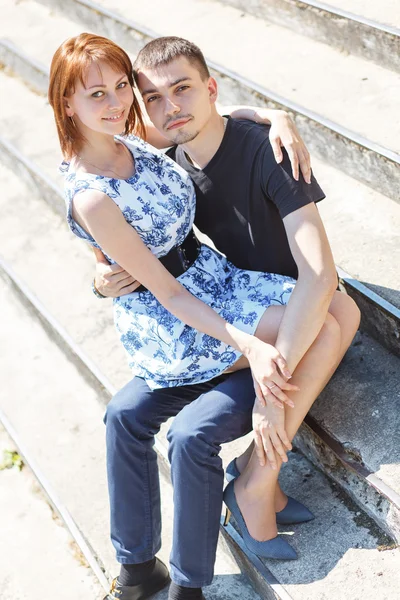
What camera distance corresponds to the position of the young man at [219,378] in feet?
7.61

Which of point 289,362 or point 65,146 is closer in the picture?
point 289,362

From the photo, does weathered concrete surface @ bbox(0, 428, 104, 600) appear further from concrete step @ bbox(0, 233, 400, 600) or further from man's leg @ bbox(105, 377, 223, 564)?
man's leg @ bbox(105, 377, 223, 564)

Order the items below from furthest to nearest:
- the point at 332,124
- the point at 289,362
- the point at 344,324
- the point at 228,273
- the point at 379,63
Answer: the point at 379,63, the point at 332,124, the point at 228,273, the point at 344,324, the point at 289,362

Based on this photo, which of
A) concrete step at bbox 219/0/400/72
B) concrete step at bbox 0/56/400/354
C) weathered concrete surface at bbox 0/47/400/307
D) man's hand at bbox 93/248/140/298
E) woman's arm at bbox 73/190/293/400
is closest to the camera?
woman's arm at bbox 73/190/293/400

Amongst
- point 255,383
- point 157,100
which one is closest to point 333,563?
point 255,383

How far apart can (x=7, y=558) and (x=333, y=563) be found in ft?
4.16

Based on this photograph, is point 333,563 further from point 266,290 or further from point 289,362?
point 266,290

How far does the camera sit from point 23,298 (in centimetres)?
382

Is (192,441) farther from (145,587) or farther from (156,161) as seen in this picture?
(156,161)

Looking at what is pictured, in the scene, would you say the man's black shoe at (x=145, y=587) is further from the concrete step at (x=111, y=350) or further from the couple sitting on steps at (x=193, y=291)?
the concrete step at (x=111, y=350)

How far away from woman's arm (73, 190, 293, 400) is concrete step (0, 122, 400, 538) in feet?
1.45

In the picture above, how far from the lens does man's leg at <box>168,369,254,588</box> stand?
2299mm

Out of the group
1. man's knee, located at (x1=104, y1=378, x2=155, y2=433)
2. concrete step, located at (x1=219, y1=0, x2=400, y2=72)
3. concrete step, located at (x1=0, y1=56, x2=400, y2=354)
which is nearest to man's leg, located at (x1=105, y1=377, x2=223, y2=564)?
man's knee, located at (x1=104, y1=378, x2=155, y2=433)

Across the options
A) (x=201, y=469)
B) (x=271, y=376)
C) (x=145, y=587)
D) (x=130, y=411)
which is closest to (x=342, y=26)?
(x=271, y=376)
